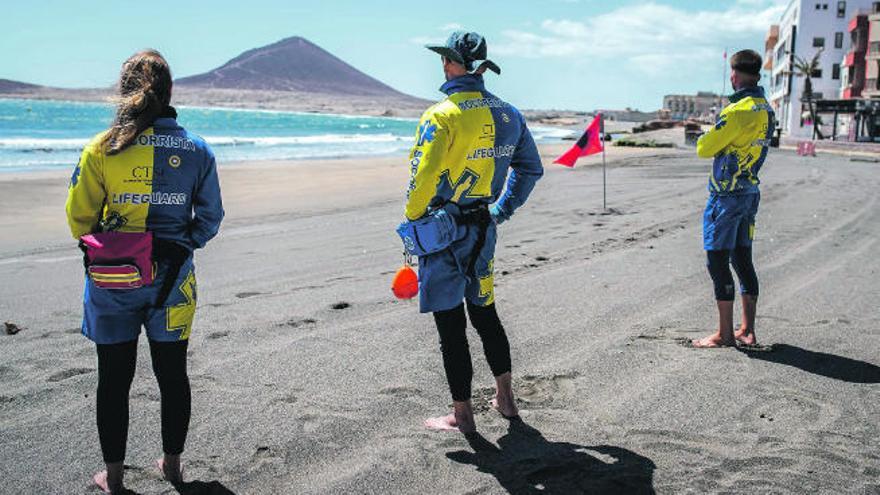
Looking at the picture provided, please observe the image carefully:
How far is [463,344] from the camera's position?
3703mm

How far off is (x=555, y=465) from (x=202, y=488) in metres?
1.61

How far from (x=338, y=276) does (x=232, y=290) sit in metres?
1.13

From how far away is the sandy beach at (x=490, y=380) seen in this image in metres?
3.39

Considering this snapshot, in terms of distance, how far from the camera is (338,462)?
11.4 ft

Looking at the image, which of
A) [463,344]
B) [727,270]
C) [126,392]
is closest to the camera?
[126,392]

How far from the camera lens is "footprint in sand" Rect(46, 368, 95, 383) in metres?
4.50

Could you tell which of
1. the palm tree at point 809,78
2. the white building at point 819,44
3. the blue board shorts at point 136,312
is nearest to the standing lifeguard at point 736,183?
the blue board shorts at point 136,312

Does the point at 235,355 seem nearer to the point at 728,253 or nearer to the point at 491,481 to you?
the point at 491,481

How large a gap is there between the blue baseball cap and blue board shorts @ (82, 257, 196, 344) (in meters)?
1.54

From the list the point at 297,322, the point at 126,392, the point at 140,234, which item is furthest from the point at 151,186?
the point at 297,322

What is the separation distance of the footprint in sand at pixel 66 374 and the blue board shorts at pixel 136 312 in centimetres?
170

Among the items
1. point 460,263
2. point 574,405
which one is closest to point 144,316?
point 460,263

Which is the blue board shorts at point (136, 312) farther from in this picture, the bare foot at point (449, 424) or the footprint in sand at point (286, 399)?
the bare foot at point (449, 424)

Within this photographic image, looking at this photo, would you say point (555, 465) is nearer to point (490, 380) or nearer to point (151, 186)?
point (490, 380)
